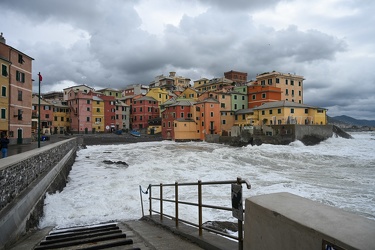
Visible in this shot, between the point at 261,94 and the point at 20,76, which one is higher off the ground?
the point at 261,94

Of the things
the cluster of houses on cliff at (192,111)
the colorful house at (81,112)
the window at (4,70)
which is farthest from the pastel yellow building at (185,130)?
the window at (4,70)

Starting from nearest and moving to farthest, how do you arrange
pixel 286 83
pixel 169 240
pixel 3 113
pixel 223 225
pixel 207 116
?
pixel 169 240 < pixel 223 225 < pixel 3 113 < pixel 207 116 < pixel 286 83

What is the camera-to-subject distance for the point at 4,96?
27250mm

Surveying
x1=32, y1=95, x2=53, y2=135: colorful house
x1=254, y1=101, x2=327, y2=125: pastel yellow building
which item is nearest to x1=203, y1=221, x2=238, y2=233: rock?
x1=254, y1=101, x2=327, y2=125: pastel yellow building

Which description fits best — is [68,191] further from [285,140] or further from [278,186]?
[285,140]

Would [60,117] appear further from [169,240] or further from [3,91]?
[169,240]

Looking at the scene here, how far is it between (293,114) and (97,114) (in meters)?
47.2

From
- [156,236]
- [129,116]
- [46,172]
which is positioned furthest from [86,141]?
[156,236]

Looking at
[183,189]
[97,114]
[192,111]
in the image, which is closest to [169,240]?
[183,189]

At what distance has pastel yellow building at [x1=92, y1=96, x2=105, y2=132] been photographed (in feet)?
212

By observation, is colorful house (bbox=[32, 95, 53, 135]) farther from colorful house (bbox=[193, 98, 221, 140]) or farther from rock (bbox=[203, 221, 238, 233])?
rock (bbox=[203, 221, 238, 233])

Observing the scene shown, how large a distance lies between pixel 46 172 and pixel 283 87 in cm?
6201

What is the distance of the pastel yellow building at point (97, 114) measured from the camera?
212 ft

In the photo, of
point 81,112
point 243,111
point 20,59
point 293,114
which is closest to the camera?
point 20,59
